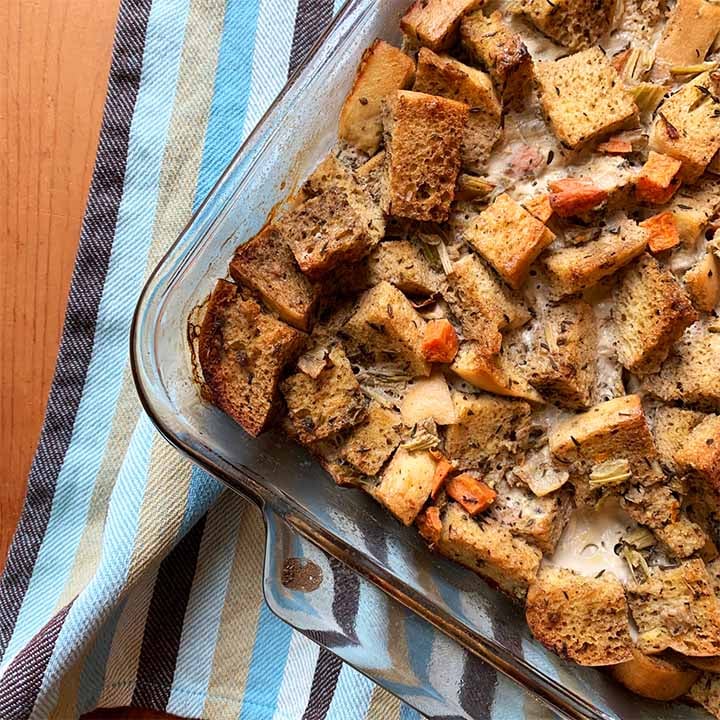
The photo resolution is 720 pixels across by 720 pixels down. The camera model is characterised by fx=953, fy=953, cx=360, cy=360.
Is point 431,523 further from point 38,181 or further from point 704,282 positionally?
point 38,181

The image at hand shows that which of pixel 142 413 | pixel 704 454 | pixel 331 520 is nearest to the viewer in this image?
pixel 704 454

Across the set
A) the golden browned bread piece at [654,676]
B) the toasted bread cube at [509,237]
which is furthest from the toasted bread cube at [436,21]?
the golden browned bread piece at [654,676]

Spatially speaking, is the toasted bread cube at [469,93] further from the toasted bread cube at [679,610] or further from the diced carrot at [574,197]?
the toasted bread cube at [679,610]

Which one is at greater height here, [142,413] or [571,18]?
[571,18]

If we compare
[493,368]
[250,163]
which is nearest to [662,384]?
[493,368]

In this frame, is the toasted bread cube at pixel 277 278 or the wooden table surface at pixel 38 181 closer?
the toasted bread cube at pixel 277 278

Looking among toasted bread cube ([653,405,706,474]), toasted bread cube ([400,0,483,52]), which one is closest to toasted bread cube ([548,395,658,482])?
toasted bread cube ([653,405,706,474])

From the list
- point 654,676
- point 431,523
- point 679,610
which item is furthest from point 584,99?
point 654,676
